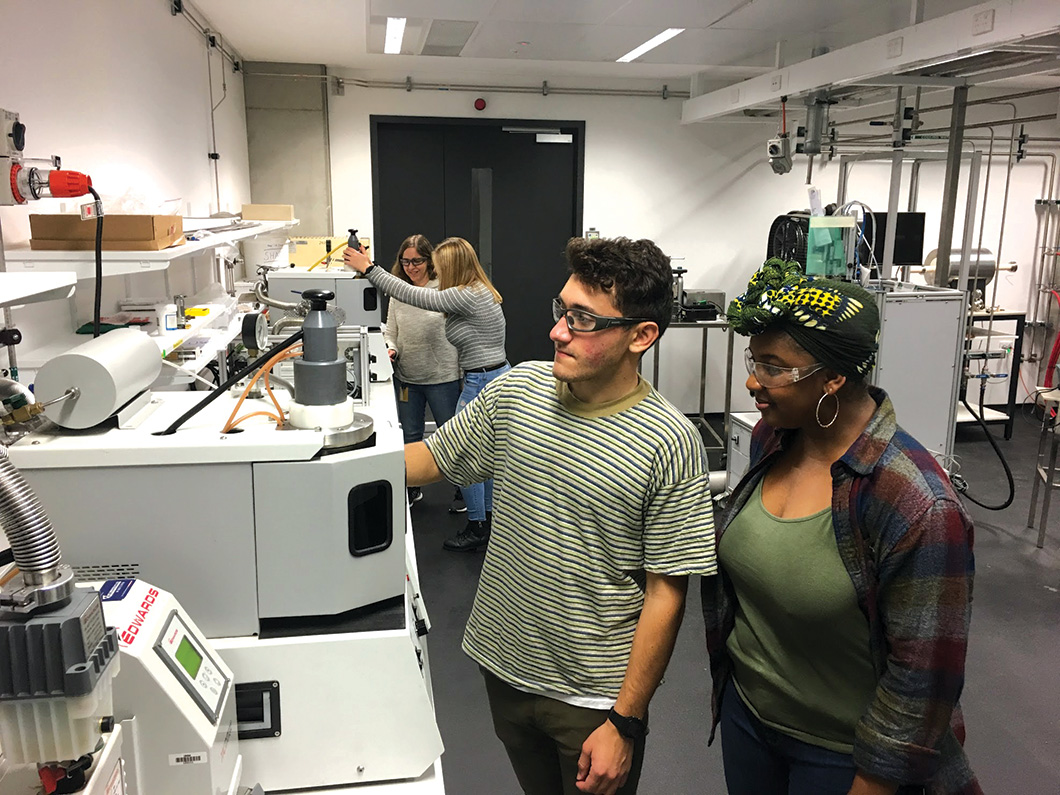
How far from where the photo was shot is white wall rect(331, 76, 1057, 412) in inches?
219

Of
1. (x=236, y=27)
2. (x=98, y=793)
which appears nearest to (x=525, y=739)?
(x=98, y=793)

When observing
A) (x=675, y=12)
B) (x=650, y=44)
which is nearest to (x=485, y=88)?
(x=650, y=44)

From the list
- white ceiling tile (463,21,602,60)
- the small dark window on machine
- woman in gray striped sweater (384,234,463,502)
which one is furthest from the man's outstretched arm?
white ceiling tile (463,21,602,60)

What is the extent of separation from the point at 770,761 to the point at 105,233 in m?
1.78

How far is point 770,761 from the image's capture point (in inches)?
50.3

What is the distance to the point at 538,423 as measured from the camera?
52.0 inches

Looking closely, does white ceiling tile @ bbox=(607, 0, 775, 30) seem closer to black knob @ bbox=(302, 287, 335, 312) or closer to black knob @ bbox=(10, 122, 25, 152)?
black knob @ bbox=(10, 122, 25, 152)

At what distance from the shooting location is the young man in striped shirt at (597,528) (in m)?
1.21

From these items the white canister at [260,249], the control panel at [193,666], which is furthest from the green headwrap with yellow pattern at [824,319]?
the white canister at [260,249]

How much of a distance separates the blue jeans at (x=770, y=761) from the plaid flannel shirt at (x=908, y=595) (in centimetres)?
8

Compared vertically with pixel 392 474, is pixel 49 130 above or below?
above

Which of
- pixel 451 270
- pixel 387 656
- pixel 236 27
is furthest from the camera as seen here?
pixel 236 27

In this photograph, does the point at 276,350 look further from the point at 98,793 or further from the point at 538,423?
the point at 98,793

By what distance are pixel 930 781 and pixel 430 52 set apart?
15.1 ft
